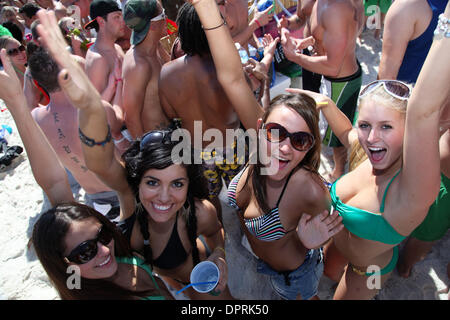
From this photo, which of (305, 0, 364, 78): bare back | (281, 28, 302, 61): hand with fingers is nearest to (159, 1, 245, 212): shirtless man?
(281, 28, 302, 61): hand with fingers

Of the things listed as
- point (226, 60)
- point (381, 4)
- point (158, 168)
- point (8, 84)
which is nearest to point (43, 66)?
point (8, 84)

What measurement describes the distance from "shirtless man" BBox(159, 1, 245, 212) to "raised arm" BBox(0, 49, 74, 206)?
0.95 metres

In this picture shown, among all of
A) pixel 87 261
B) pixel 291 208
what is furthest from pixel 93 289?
pixel 291 208

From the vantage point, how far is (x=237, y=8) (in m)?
4.23

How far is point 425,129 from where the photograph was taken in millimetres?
1116

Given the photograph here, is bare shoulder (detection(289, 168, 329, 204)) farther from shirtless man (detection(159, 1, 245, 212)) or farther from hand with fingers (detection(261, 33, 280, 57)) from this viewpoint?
hand with fingers (detection(261, 33, 280, 57))

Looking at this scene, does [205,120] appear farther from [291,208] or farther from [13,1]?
[13,1]

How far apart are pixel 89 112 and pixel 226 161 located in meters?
1.39

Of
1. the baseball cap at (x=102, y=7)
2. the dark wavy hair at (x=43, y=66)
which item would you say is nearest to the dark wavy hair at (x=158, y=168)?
the dark wavy hair at (x=43, y=66)

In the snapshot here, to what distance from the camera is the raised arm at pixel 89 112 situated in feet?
4.26

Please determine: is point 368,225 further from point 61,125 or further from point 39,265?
point 39,265

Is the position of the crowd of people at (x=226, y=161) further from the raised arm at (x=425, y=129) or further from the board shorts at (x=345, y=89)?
the board shorts at (x=345, y=89)

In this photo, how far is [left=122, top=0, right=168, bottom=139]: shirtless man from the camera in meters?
2.47

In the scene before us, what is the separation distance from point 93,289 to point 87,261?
21cm
